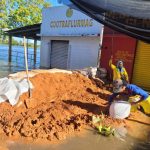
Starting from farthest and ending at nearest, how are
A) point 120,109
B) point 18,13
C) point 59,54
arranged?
1. point 18,13
2. point 59,54
3. point 120,109

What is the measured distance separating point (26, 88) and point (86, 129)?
2874mm

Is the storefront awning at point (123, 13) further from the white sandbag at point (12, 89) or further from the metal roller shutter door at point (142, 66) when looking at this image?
the metal roller shutter door at point (142, 66)

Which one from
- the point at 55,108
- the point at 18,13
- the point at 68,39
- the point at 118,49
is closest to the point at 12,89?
the point at 55,108

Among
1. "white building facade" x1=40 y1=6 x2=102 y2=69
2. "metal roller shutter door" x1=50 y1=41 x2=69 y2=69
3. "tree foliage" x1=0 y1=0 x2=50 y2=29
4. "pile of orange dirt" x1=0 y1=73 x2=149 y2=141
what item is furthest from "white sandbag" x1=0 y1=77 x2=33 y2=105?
"tree foliage" x1=0 y1=0 x2=50 y2=29

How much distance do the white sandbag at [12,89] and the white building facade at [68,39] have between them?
8.38m

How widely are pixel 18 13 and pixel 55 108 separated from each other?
23.9 metres

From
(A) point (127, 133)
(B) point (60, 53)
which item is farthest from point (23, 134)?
(B) point (60, 53)

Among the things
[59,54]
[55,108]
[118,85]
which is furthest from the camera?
[59,54]

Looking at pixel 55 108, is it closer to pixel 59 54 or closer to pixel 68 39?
pixel 68 39

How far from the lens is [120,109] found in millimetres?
8188

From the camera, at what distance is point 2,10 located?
99.1 ft

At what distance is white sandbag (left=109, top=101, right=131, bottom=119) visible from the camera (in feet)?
26.8

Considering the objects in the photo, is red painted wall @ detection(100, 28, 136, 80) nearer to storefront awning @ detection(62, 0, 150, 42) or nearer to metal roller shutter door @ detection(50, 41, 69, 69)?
metal roller shutter door @ detection(50, 41, 69, 69)

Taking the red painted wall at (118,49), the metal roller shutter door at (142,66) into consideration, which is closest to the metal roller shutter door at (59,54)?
the red painted wall at (118,49)
